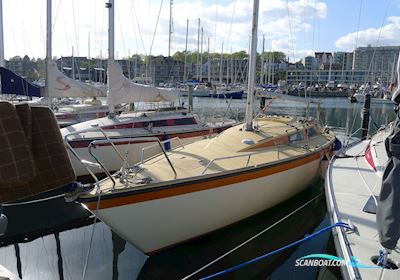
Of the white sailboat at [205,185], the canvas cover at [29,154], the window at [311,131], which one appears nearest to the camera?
the canvas cover at [29,154]

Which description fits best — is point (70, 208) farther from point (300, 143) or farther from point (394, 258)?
point (394, 258)

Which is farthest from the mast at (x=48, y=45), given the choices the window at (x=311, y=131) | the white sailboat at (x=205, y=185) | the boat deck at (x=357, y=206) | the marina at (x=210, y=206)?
the boat deck at (x=357, y=206)

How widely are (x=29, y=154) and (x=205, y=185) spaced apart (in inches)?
142

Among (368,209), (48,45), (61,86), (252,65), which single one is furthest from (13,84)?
(368,209)

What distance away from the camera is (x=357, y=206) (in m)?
5.33

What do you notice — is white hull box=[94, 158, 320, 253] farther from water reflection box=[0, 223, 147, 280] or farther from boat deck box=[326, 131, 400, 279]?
boat deck box=[326, 131, 400, 279]

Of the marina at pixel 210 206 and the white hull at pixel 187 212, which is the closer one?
the marina at pixel 210 206

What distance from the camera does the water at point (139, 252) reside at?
6.05 meters

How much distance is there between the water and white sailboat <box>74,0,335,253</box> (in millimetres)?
354

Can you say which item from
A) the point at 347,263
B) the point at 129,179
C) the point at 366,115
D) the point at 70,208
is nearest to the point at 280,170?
the point at 129,179

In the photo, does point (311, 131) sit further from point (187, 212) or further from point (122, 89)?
point (122, 89)

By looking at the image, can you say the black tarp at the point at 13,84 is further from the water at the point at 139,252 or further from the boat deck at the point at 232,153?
the boat deck at the point at 232,153

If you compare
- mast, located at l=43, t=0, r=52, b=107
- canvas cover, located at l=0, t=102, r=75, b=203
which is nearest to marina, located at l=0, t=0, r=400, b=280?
canvas cover, located at l=0, t=102, r=75, b=203

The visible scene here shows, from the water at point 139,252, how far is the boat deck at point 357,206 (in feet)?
4.03
